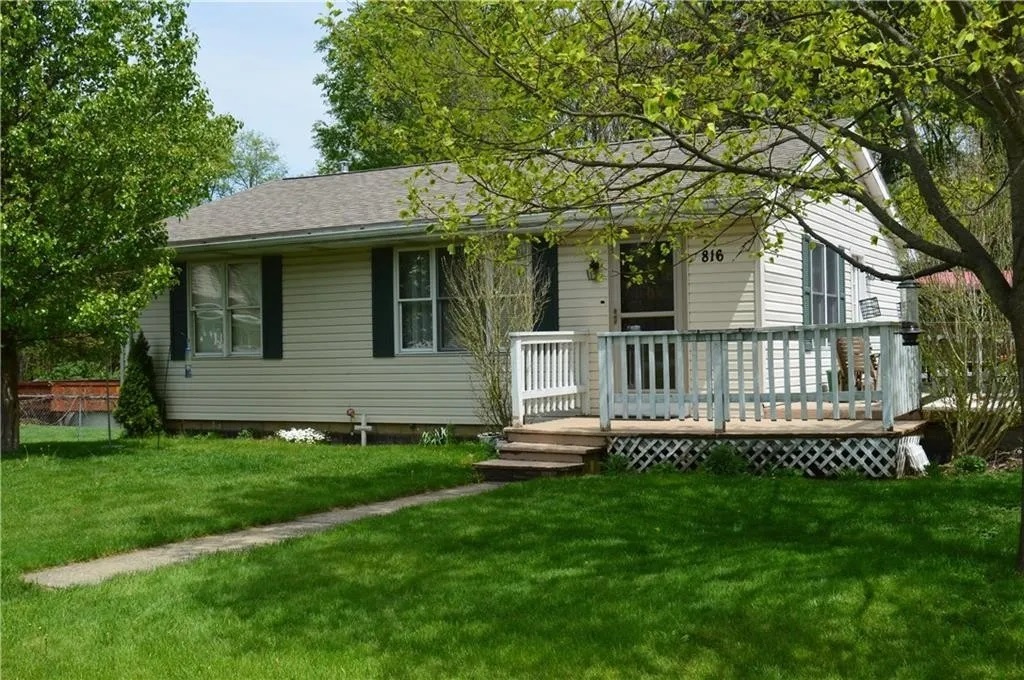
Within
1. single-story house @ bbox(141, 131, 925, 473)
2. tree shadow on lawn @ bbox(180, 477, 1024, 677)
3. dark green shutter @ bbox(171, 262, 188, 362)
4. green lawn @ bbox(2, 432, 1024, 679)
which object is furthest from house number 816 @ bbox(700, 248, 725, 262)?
dark green shutter @ bbox(171, 262, 188, 362)

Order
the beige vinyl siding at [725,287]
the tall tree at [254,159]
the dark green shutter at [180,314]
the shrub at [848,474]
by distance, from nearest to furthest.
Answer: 1. the shrub at [848,474]
2. the beige vinyl siding at [725,287]
3. the dark green shutter at [180,314]
4. the tall tree at [254,159]

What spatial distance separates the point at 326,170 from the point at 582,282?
29392 millimetres

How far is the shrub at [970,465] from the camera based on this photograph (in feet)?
31.2

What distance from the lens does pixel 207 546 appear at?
739cm

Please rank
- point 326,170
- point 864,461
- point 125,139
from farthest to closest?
point 326,170 → point 125,139 → point 864,461

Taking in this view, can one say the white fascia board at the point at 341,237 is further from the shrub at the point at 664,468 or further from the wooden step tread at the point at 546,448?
the shrub at the point at 664,468

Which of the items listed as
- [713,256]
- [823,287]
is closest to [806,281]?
[823,287]

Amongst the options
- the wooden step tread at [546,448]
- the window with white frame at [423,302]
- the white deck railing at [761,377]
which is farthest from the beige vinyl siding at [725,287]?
the window with white frame at [423,302]

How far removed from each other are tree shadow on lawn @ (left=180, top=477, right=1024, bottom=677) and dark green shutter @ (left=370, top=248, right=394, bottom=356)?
621 centimetres

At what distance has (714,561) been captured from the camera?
6.06 meters

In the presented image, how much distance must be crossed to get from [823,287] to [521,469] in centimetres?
599

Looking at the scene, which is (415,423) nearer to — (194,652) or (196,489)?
(196,489)

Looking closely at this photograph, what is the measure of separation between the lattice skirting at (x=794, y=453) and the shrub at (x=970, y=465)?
79 cm

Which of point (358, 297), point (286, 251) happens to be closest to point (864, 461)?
point (358, 297)
